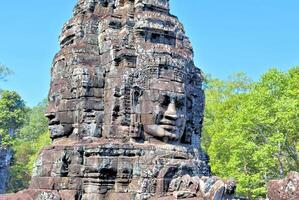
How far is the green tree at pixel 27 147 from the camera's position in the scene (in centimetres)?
3338

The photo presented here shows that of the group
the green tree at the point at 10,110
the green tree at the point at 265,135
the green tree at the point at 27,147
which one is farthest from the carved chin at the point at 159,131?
the green tree at the point at 10,110

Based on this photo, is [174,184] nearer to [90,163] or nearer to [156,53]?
[90,163]

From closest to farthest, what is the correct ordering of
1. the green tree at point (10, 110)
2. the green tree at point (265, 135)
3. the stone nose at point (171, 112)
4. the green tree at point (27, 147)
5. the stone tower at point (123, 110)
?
1. the stone tower at point (123, 110)
2. the stone nose at point (171, 112)
3. the green tree at point (265, 135)
4. the green tree at point (10, 110)
5. the green tree at point (27, 147)

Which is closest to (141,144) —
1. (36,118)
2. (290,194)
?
(290,194)

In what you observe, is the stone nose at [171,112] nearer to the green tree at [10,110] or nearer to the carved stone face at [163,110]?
the carved stone face at [163,110]

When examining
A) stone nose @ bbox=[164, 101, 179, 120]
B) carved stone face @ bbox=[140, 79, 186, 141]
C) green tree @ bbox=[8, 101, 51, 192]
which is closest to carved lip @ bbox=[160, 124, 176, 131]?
carved stone face @ bbox=[140, 79, 186, 141]

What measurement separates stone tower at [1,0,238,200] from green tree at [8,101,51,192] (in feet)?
52.6

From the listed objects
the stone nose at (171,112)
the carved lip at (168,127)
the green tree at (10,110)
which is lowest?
the carved lip at (168,127)

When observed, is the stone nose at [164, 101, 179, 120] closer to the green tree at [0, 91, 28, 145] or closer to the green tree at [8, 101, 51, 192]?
the green tree at [8, 101, 51, 192]

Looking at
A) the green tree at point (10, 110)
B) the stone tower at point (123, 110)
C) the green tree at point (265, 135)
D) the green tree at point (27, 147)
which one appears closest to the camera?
the stone tower at point (123, 110)

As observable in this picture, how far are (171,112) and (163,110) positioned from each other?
0.19 metres

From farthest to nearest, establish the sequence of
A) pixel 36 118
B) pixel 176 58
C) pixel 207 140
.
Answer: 1. pixel 36 118
2. pixel 207 140
3. pixel 176 58

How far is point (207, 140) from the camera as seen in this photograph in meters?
27.0

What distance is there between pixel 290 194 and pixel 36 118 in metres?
42.4
